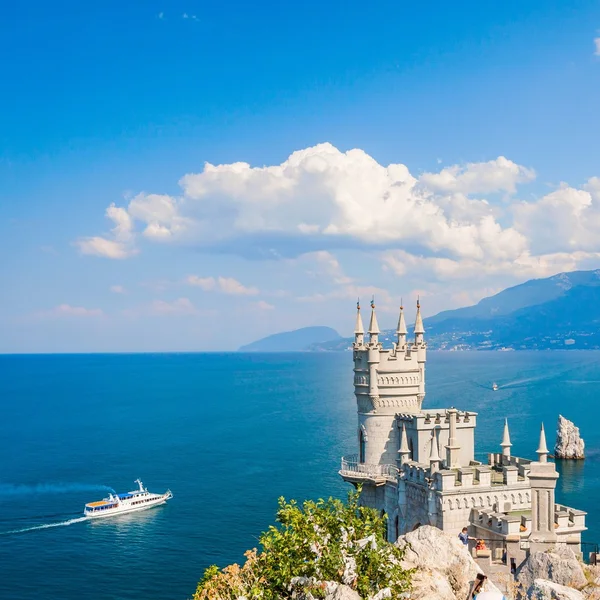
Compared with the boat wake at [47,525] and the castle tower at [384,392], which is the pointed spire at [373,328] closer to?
the castle tower at [384,392]

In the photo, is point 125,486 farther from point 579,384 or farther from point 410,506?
point 579,384

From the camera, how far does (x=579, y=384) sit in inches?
7835

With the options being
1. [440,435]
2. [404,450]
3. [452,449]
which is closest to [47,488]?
[404,450]

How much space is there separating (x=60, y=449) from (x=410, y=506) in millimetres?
89534

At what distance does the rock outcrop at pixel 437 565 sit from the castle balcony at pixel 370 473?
1497cm

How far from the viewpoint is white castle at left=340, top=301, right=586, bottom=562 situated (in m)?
25.9

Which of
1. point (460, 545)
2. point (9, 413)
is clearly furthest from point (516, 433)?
point (9, 413)

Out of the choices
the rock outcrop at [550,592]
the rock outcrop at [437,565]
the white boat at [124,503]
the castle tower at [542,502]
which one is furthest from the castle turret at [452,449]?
the white boat at [124,503]

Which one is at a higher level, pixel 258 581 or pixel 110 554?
pixel 258 581

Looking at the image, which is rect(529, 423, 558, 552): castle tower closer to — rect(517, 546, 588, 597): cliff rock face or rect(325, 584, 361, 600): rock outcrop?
rect(517, 546, 588, 597): cliff rock face

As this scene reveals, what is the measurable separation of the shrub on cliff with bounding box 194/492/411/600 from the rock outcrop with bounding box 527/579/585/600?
308cm

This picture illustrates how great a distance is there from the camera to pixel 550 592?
613 inches

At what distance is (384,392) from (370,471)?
449 cm

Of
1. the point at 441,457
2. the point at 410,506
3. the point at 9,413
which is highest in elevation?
the point at 441,457
